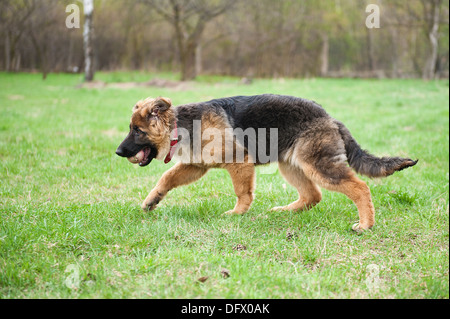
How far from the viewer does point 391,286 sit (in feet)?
10.4

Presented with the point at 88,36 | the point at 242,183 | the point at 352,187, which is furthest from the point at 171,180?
the point at 88,36

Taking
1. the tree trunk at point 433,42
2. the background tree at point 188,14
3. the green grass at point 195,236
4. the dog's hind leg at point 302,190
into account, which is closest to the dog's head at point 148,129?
the green grass at point 195,236

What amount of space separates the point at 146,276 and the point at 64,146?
17.2 ft

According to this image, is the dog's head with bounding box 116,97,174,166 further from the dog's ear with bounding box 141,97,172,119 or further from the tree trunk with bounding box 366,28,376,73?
the tree trunk with bounding box 366,28,376,73

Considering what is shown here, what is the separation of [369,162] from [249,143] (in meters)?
1.31

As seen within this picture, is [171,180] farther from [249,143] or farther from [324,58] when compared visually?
[324,58]

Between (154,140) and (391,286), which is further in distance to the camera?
(154,140)

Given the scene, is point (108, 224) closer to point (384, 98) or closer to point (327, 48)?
point (384, 98)

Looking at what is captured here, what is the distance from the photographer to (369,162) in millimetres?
4328

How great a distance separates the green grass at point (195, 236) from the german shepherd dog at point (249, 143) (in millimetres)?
367

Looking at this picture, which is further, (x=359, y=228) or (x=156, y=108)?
(x=156, y=108)

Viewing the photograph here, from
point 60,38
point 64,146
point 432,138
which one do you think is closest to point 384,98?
point 432,138

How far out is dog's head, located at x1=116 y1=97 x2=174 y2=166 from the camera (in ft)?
14.9
